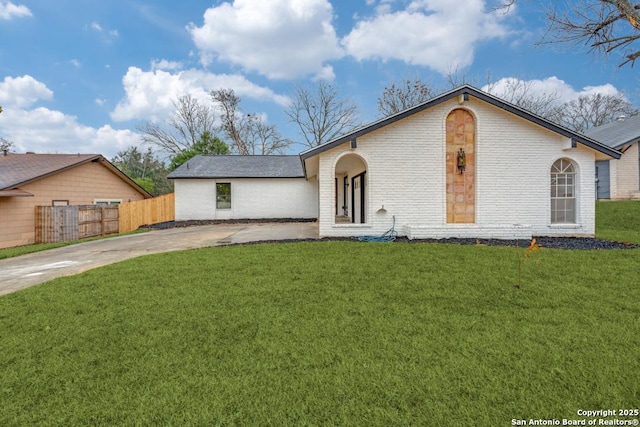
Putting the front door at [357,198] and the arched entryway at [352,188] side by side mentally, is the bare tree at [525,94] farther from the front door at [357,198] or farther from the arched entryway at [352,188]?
the front door at [357,198]

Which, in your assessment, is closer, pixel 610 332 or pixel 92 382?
pixel 92 382

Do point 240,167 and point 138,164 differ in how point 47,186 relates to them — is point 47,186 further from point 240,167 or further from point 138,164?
point 138,164

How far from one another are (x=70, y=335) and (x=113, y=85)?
Answer: 836 inches

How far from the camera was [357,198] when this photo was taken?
13.0 metres

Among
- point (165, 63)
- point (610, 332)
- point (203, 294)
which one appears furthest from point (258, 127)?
point (610, 332)

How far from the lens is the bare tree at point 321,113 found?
3072 centimetres

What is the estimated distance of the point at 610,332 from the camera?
3.14 meters

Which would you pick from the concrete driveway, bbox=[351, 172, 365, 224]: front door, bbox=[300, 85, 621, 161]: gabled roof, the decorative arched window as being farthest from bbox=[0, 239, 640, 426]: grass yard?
bbox=[351, 172, 365, 224]: front door

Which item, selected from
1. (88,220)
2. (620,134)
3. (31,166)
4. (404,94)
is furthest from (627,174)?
(31,166)

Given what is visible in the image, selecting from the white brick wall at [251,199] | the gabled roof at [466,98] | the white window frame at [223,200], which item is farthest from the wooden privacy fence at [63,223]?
the gabled roof at [466,98]

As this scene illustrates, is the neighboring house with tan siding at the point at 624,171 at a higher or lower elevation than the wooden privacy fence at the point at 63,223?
higher

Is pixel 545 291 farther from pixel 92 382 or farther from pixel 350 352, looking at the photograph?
pixel 92 382

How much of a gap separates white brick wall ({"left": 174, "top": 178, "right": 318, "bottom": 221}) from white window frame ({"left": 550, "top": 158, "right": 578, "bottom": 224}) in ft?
39.5

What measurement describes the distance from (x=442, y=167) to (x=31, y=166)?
18317 millimetres
